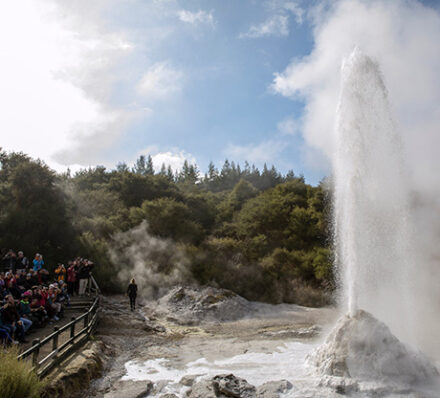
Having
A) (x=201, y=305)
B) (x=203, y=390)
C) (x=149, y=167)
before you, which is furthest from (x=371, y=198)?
(x=149, y=167)

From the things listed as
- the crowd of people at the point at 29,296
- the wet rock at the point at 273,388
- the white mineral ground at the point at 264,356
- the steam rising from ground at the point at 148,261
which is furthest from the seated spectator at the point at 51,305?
the steam rising from ground at the point at 148,261

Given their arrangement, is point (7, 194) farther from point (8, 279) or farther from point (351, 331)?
point (351, 331)

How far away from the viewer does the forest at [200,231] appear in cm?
2336

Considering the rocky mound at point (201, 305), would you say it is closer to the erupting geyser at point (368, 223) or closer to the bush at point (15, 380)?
the erupting geyser at point (368, 223)

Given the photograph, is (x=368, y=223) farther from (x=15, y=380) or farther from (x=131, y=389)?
(x=15, y=380)

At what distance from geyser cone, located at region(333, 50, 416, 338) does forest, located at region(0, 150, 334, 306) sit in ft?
31.5

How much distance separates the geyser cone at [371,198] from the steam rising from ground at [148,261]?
13.8m

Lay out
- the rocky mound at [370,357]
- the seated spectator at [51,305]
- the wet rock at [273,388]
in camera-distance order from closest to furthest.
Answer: the wet rock at [273,388], the rocky mound at [370,357], the seated spectator at [51,305]

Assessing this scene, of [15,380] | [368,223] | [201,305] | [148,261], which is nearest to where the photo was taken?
[15,380]

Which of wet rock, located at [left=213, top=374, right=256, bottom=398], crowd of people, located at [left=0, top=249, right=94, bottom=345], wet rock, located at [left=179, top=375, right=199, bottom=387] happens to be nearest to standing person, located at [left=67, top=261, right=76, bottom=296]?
Result: crowd of people, located at [left=0, top=249, right=94, bottom=345]

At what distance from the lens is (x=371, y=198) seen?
12.4 m

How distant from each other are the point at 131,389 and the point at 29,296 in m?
6.03

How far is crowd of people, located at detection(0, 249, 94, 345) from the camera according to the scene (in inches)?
364

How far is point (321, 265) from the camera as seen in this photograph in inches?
974
